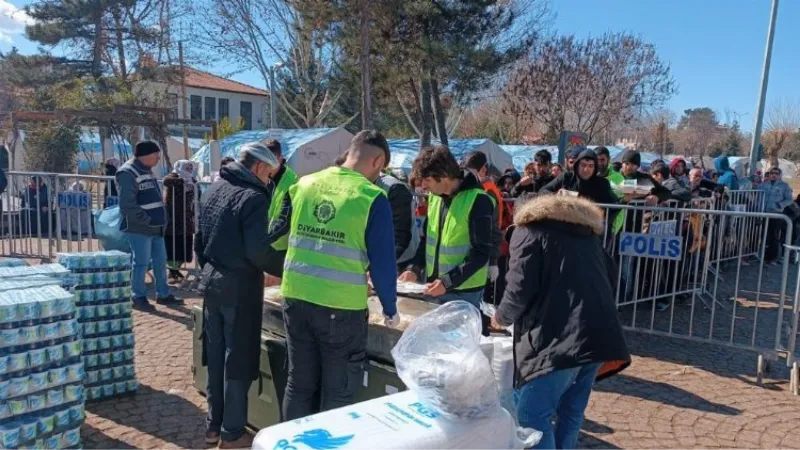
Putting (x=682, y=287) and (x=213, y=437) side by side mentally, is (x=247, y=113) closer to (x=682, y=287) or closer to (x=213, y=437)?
(x=682, y=287)

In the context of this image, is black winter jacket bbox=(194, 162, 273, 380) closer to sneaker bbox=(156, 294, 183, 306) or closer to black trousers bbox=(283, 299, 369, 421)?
black trousers bbox=(283, 299, 369, 421)

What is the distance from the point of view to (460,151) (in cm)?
2192

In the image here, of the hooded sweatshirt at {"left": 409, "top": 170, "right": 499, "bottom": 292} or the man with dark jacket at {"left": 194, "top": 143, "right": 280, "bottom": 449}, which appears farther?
the hooded sweatshirt at {"left": 409, "top": 170, "right": 499, "bottom": 292}

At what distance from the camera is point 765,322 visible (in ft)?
25.4

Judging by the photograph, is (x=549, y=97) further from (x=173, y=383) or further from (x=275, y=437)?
(x=275, y=437)

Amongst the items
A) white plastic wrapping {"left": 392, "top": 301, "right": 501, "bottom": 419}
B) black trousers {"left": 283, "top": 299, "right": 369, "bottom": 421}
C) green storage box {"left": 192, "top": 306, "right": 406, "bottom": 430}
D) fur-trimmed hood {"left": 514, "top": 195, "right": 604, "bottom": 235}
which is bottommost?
green storage box {"left": 192, "top": 306, "right": 406, "bottom": 430}

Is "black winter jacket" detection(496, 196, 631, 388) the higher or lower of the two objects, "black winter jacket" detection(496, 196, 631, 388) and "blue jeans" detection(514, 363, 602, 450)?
the higher

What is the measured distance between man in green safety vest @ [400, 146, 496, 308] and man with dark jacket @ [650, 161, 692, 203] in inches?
192

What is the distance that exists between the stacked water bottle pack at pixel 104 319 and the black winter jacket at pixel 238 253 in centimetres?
127

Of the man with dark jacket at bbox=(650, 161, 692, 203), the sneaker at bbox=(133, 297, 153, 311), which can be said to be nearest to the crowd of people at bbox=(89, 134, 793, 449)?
the sneaker at bbox=(133, 297, 153, 311)

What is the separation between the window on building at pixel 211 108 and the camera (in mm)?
54844

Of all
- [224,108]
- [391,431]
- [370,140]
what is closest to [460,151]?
[370,140]

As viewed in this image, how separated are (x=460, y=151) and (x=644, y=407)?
17477 millimetres

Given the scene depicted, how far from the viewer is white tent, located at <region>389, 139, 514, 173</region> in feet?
68.3
